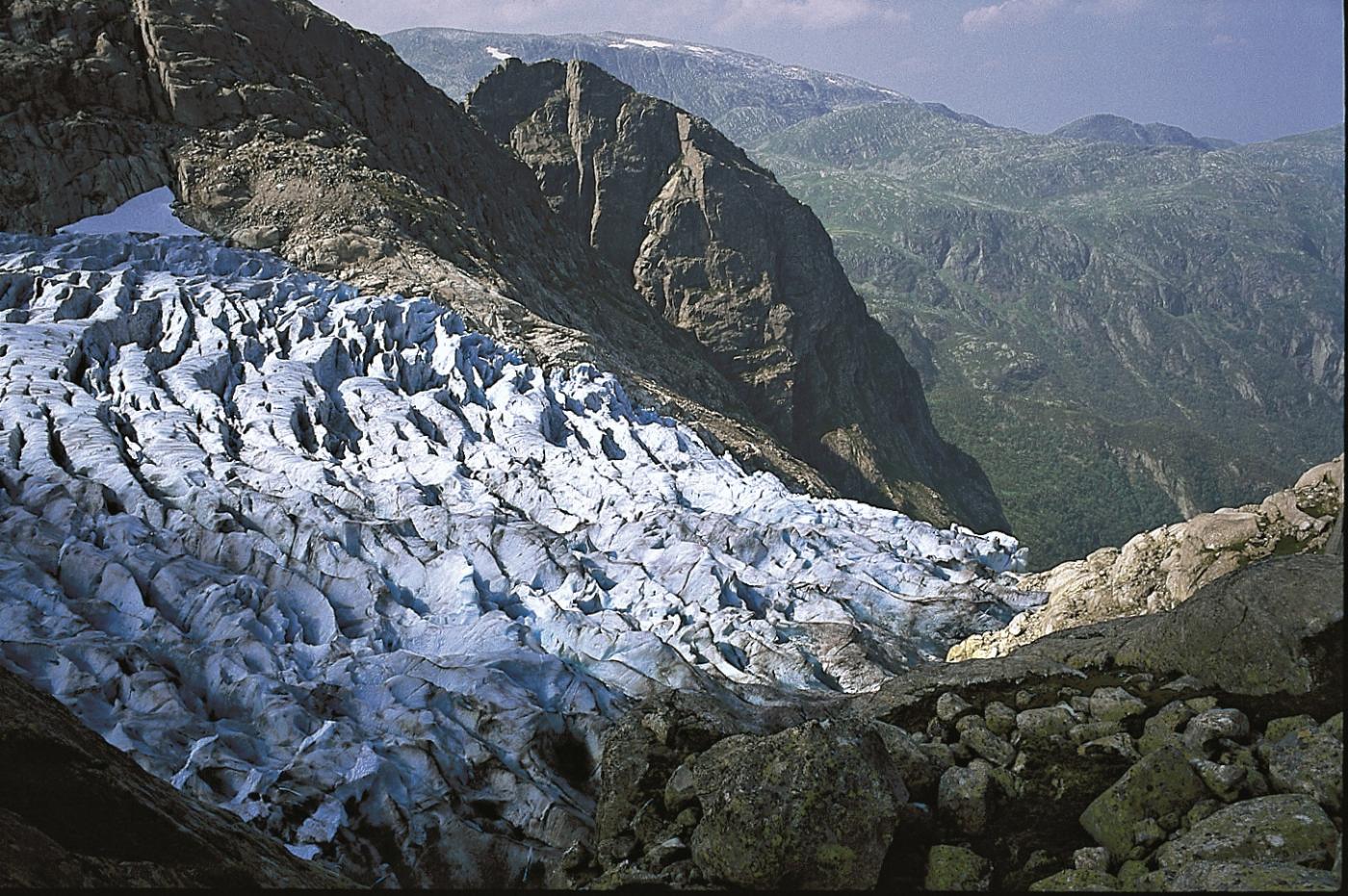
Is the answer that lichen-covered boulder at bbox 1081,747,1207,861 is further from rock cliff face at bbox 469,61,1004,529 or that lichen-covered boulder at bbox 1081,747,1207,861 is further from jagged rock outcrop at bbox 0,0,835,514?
rock cliff face at bbox 469,61,1004,529

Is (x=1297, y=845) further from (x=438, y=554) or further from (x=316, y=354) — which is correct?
(x=316, y=354)

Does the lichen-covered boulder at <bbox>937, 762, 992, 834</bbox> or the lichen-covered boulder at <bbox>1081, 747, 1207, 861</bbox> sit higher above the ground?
the lichen-covered boulder at <bbox>1081, 747, 1207, 861</bbox>

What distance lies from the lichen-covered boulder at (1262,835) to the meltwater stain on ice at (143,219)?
193ft

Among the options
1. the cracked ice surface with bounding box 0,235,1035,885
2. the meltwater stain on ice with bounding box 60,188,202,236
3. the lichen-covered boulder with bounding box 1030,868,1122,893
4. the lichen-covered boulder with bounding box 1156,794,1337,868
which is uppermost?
the meltwater stain on ice with bounding box 60,188,202,236

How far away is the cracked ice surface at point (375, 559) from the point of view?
16.5m

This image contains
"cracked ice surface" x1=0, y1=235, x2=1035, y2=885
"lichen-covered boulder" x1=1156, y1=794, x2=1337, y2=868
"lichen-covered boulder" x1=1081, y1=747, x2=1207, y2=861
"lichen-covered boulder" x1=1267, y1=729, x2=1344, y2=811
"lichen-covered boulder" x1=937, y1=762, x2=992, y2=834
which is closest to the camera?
"lichen-covered boulder" x1=1156, y1=794, x2=1337, y2=868

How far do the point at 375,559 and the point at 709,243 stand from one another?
96.0m

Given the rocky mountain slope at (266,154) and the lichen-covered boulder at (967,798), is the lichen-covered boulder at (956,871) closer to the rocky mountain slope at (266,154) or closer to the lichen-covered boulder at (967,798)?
the lichen-covered boulder at (967,798)

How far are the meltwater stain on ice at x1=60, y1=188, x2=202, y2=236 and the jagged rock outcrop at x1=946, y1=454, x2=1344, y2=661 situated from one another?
51294mm

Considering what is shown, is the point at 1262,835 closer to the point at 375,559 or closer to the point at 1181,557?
the point at 1181,557

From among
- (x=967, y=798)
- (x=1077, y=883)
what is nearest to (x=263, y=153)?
(x=967, y=798)

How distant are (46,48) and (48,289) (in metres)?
29.2

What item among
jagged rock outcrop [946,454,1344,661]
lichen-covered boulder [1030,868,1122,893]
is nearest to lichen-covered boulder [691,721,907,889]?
lichen-covered boulder [1030,868,1122,893]

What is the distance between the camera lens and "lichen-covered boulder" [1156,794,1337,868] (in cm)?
727
